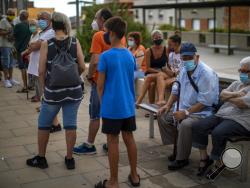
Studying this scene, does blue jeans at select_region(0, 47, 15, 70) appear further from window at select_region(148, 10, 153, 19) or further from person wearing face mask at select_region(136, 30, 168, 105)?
window at select_region(148, 10, 153, 19)

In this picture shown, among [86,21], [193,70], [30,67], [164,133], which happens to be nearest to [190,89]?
[193,70]

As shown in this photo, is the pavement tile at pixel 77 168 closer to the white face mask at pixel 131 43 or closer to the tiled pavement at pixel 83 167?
the tiled pavement at pixel 83 167

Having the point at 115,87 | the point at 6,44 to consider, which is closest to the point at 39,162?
the point at 115,87

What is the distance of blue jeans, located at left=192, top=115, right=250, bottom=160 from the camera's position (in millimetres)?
4594

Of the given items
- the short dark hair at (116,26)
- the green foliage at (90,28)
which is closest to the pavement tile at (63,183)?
the short dark hair at (116,26)

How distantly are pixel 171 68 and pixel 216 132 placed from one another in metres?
2.98

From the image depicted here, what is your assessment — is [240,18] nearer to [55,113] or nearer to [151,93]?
[151,93]

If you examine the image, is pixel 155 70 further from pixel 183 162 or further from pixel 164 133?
pixel 183 162

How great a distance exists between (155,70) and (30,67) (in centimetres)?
213

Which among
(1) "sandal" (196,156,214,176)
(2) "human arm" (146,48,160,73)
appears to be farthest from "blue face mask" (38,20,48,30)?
(1) "sandal" (196,156,214,176)

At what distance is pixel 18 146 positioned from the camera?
19.4 feet

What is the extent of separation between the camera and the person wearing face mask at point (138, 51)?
27.5 ft

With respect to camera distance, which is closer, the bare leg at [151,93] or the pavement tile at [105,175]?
the pavement tile at [105,175]

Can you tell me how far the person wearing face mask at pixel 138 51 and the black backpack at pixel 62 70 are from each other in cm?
365
